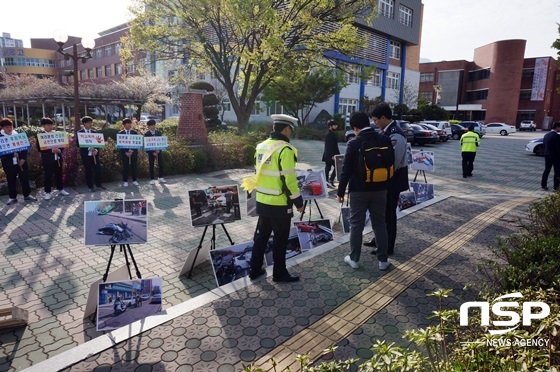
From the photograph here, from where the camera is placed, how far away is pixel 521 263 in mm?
3572

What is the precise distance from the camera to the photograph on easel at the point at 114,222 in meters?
4.19

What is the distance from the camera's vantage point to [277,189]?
4.38 meters

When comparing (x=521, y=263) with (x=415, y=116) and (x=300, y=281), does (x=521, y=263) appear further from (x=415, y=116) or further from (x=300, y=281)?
(x=415, y=116)

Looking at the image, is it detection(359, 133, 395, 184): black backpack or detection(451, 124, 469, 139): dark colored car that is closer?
detection(359, 133, 395, 184): black backpack

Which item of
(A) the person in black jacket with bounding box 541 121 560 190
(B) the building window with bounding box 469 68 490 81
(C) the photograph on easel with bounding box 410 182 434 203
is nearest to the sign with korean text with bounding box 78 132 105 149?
(C) the photograph on easel with bounding box 410 182 434 203

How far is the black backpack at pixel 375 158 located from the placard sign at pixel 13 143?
25.5 ft

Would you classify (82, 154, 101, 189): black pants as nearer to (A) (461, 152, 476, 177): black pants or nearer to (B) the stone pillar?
(B) the stone pillar

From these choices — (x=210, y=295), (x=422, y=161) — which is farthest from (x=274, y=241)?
(x=422, y=161)

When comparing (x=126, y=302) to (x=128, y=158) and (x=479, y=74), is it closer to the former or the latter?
(x=128, y=158)

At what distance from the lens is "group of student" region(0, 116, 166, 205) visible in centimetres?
817

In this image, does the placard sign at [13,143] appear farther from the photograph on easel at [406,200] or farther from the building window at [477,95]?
the building window at [477,95]

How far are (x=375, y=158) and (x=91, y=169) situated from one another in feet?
26.9

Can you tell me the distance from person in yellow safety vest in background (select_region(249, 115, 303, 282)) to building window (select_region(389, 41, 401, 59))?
42805mm

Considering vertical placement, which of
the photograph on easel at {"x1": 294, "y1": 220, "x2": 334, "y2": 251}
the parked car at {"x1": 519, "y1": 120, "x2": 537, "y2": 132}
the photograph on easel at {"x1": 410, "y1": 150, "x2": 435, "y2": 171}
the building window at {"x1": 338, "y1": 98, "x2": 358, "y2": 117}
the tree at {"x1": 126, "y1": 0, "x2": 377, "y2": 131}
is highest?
the tree at {"x1": 126, "y1": 0, "x2": 377, "y2": 131}
